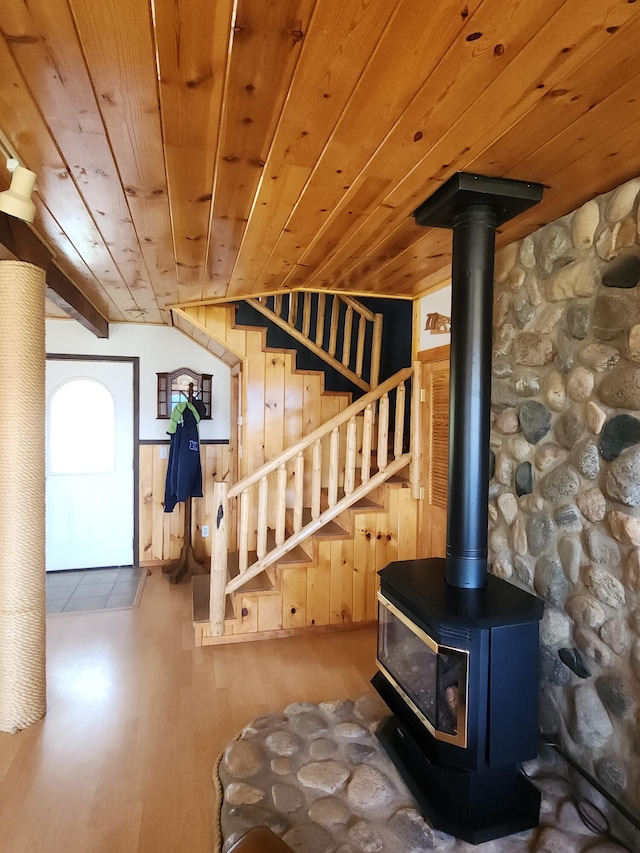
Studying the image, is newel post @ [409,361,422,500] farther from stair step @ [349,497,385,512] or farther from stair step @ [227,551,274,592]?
stair step @ [227,551,274,592]

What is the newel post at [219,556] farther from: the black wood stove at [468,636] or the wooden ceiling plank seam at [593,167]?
the wooden ceiling plank seam at [593,167]

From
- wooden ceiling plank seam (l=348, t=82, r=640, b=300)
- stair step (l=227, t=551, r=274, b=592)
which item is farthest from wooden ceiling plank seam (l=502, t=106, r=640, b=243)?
stair step (l=227, t=551, r=274, b=592)

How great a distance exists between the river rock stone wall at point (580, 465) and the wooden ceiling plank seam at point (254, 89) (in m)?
1.20

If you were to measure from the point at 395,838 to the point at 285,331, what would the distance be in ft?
10.00

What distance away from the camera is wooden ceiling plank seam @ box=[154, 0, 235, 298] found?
96 centimetres

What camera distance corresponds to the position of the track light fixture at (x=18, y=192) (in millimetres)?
1534

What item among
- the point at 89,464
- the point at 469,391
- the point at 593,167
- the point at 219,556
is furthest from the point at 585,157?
the point at 89,464

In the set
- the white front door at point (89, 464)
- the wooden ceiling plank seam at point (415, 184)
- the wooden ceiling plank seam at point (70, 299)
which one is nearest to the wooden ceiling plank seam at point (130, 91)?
the wooden ceiling plank seam at point (415, 184)

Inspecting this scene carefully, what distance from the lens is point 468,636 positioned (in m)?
→ 1.58

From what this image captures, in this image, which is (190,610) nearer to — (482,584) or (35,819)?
(35,819)

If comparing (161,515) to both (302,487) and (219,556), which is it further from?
(302,487)

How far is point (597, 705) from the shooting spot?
173cm

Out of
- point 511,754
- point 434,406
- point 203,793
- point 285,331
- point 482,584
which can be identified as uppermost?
point 285,331

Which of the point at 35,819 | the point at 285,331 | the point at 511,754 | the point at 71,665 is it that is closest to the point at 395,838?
the point at 511,754
